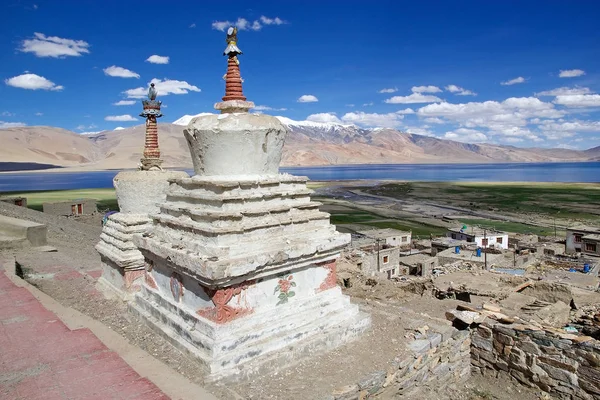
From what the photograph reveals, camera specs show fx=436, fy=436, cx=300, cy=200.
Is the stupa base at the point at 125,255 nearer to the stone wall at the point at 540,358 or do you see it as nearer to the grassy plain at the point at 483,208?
the stone wall at the point at 540,358

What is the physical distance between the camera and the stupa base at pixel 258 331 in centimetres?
636

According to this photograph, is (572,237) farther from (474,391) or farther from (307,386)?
(307,386)

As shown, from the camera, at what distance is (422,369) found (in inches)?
298

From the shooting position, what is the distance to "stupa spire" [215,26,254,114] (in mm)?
7512

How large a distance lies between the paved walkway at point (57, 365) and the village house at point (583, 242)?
39380 millimetres

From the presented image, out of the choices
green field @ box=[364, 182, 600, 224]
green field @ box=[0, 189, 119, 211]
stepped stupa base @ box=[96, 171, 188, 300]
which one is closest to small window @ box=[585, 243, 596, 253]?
green field @ box=[364, 182, 600, 224]

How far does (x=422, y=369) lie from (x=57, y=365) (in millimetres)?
5732

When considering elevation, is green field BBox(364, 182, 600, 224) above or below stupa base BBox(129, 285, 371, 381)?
below

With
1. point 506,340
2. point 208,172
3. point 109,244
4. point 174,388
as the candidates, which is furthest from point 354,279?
point 174,388

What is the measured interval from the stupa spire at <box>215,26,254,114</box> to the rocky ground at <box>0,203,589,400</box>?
4130mm

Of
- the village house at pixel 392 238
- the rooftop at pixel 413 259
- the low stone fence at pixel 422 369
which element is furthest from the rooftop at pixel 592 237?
the low stone fence at pixel 422 369

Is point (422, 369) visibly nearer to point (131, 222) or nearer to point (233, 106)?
point (233, 106)

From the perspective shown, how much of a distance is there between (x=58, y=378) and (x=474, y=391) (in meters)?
7.44

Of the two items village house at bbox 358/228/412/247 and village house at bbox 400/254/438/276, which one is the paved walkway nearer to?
village house at bbox 400/254/438/276
